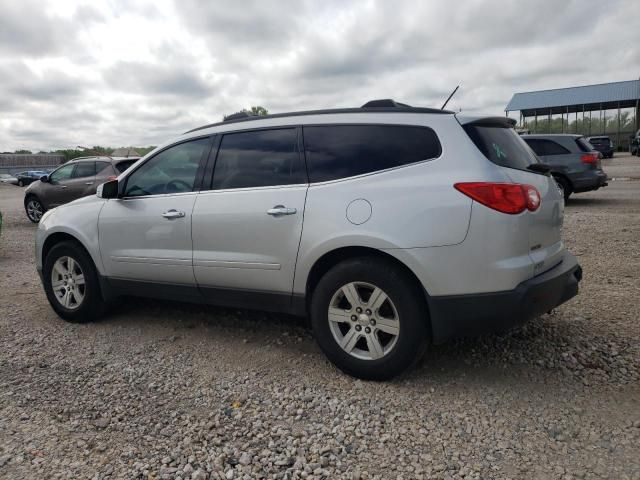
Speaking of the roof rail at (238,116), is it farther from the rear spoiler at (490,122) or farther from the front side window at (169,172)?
the rear spoiler at (490,122)

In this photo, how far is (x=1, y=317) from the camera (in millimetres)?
5016

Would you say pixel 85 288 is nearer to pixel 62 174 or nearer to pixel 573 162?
pixel 62 174

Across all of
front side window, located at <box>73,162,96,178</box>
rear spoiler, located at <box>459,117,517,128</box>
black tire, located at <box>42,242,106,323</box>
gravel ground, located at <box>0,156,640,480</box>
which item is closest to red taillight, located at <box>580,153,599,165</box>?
gravel ground, located at <box>0,156,640,480</box>

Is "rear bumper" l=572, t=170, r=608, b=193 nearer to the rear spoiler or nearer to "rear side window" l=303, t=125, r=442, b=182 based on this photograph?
the rear spoiler

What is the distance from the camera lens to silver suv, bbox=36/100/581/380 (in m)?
2.99

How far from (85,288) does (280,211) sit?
2279 millimetres

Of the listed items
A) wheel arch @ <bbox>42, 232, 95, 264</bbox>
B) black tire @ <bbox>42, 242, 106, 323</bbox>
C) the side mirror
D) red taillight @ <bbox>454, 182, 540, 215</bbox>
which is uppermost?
the side mirror

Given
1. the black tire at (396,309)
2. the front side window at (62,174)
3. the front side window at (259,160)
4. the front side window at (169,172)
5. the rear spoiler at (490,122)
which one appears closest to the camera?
the black tire at (396,309)

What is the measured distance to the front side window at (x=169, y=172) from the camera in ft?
13.8

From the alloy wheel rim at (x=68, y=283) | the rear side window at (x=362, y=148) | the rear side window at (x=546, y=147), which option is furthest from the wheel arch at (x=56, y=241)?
the rear side window at (x=546, y=147)

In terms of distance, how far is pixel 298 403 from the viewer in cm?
315

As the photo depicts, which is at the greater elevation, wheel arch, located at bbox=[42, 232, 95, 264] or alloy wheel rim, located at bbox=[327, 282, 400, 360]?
wheel arch, located at bbox=[42, 232, 95, 264]

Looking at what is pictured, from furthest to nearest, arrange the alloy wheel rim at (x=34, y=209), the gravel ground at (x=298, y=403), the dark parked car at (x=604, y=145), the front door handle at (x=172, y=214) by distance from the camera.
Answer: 1. the dark parked car at (x=604, y=145)
2. the alloy wheel rim at (x=34, y=209)
3. the front door handle at (x=172, y=214)
4. the gravel ground at (x=298, y=403)

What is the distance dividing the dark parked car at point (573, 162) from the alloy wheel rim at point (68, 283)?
10024 mm
